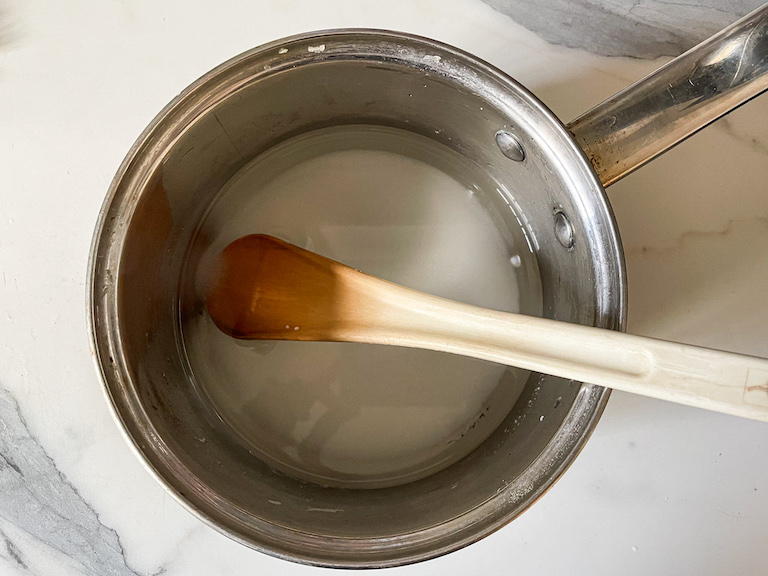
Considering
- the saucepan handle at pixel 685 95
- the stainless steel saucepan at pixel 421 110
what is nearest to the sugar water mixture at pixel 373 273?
the stainless steel saucepan at pixel 421 110

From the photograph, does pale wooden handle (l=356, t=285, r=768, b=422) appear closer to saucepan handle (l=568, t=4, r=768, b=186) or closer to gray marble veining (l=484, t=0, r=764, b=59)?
saucepan handle (l=568, t=4, r=768, b=186)

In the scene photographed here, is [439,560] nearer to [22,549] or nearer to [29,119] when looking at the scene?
[22,549]

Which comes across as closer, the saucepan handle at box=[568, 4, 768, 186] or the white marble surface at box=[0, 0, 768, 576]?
the saucepan handle at box=[568, 4, 768, 186]

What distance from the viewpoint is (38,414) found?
2.01 feet

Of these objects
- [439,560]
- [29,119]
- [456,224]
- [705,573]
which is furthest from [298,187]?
[705,573]

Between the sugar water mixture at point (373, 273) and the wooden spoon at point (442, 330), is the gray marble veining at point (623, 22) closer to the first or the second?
the sugar water mixture at point (373, 273)

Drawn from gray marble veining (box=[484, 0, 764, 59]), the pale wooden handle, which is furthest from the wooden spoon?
gray marble veining (box=[484, 0, 764, 59])

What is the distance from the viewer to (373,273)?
64 cm

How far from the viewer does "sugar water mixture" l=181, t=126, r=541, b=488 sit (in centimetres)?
61

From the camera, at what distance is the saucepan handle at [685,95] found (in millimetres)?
444

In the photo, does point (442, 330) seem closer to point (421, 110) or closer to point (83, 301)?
point (421, 110)

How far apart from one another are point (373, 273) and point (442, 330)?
0.56 ft

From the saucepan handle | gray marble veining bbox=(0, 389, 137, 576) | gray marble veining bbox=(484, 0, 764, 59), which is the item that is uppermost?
gray marble veining bbox=(484, 0, 764, 59)

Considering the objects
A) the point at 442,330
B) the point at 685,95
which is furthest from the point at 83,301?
the point at 685,95
